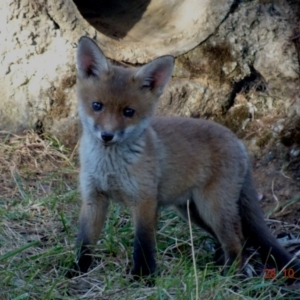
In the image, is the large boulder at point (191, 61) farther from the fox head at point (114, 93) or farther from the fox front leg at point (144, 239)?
the fox front leg at point (144, 239)

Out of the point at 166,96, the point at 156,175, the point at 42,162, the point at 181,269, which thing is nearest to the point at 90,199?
the point at 156,175

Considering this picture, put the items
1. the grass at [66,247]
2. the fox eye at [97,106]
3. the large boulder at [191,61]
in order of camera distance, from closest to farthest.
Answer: the grass at [66,247]
the fox eye at [97,106]
the large boulder at [191,61]

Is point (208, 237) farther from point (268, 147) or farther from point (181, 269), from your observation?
point (268, 147)

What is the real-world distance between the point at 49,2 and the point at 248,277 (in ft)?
9.89

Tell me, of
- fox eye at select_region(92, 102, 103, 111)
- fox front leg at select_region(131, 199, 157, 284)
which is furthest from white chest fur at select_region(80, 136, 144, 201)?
fox eye at select_region(92, 102, 103, 111)

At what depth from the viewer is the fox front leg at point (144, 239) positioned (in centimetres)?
395

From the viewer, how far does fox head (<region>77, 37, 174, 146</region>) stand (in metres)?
3.86

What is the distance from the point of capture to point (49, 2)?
5.86m

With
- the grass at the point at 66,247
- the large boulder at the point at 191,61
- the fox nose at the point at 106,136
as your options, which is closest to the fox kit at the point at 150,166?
the fox nose at the point at 106,136

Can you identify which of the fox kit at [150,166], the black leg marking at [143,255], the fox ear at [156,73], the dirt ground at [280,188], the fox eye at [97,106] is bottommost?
the dirt ground at [280,188]

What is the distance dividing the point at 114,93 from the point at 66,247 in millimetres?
1015

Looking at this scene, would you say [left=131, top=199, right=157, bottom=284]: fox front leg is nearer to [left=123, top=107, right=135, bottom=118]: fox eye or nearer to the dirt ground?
[left=123, top=107, right=135, bottom=118]: fox eye

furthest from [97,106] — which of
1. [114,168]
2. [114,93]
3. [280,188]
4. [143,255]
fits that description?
[280,188]

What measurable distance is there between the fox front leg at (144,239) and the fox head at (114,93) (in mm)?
424
